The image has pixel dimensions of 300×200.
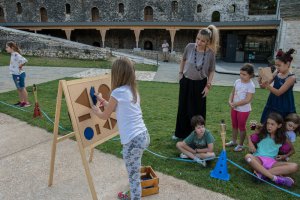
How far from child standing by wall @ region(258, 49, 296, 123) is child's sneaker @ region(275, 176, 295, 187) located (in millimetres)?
906

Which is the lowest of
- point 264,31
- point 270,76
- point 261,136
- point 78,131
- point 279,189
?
point 279,189

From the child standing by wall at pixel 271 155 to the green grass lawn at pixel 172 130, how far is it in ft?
0.51

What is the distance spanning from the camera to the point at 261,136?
3650mm

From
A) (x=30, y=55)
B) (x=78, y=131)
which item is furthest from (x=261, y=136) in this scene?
(x=30, y=55)

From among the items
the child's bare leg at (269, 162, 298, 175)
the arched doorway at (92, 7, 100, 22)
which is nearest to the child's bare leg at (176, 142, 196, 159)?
the child's bare leg at (269, 162, 298, 175)

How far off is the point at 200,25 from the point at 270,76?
20.7m

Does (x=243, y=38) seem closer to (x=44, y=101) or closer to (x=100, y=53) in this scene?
(x=100, y=53)

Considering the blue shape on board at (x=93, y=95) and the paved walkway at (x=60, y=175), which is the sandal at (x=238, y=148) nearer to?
the paved walkway at (x=60, y=175)

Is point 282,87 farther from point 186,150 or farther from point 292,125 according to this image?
point 186,150

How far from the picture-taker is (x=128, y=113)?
2506 mm

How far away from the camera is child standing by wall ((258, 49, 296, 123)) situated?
3.56 metres

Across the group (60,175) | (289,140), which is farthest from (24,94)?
(289,140)

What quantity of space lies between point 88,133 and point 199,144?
5.58 feet

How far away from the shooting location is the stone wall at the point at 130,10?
2761 cm
